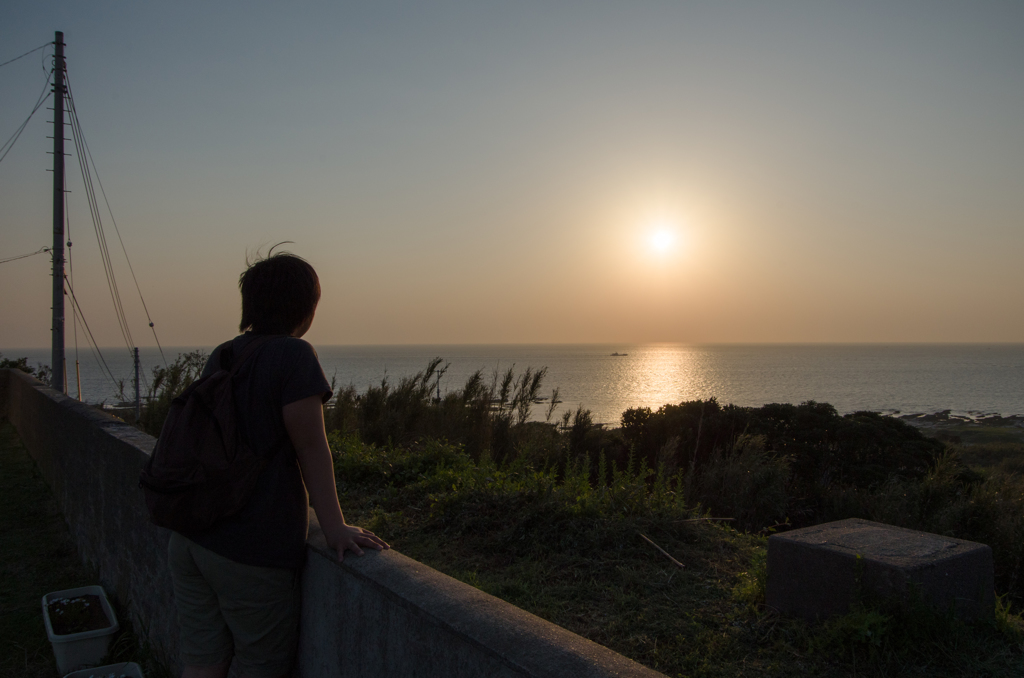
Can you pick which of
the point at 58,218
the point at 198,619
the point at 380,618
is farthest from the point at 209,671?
the point at 58,218

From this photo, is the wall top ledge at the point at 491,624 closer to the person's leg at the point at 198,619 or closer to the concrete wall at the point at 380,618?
the concrete wall at the point at 380,618

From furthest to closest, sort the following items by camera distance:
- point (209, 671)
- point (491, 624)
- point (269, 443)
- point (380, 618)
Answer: point (209, 671), point (269, 443), point (380, 618), point (491, 624)

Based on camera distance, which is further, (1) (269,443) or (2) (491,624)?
(1) (269,443)

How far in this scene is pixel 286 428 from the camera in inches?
79.4

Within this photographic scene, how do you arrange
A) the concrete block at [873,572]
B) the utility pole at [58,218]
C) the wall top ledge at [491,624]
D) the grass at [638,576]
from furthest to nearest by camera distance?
the utility pole at [58,218], the concrete block at [873,572], the grass at [638,576], the wall top ledge at [491,624]

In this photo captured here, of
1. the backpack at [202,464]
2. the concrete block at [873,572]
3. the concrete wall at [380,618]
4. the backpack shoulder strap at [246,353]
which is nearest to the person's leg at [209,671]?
the concrete wall at [380,618]

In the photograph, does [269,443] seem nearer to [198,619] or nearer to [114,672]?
[198,619]

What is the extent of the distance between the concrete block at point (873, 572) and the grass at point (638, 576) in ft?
0.29

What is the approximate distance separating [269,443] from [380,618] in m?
0.60

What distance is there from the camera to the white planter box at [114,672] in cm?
324

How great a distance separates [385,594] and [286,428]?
1.84 ft

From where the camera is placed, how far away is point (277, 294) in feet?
7.04

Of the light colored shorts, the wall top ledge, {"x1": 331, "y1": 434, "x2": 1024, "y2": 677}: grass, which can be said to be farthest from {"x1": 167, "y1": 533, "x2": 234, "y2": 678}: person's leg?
{"x1": 331, "y1": 434, "x2": 1024, "y2": 677}: grass

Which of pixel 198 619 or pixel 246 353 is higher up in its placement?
pixel 246 353
